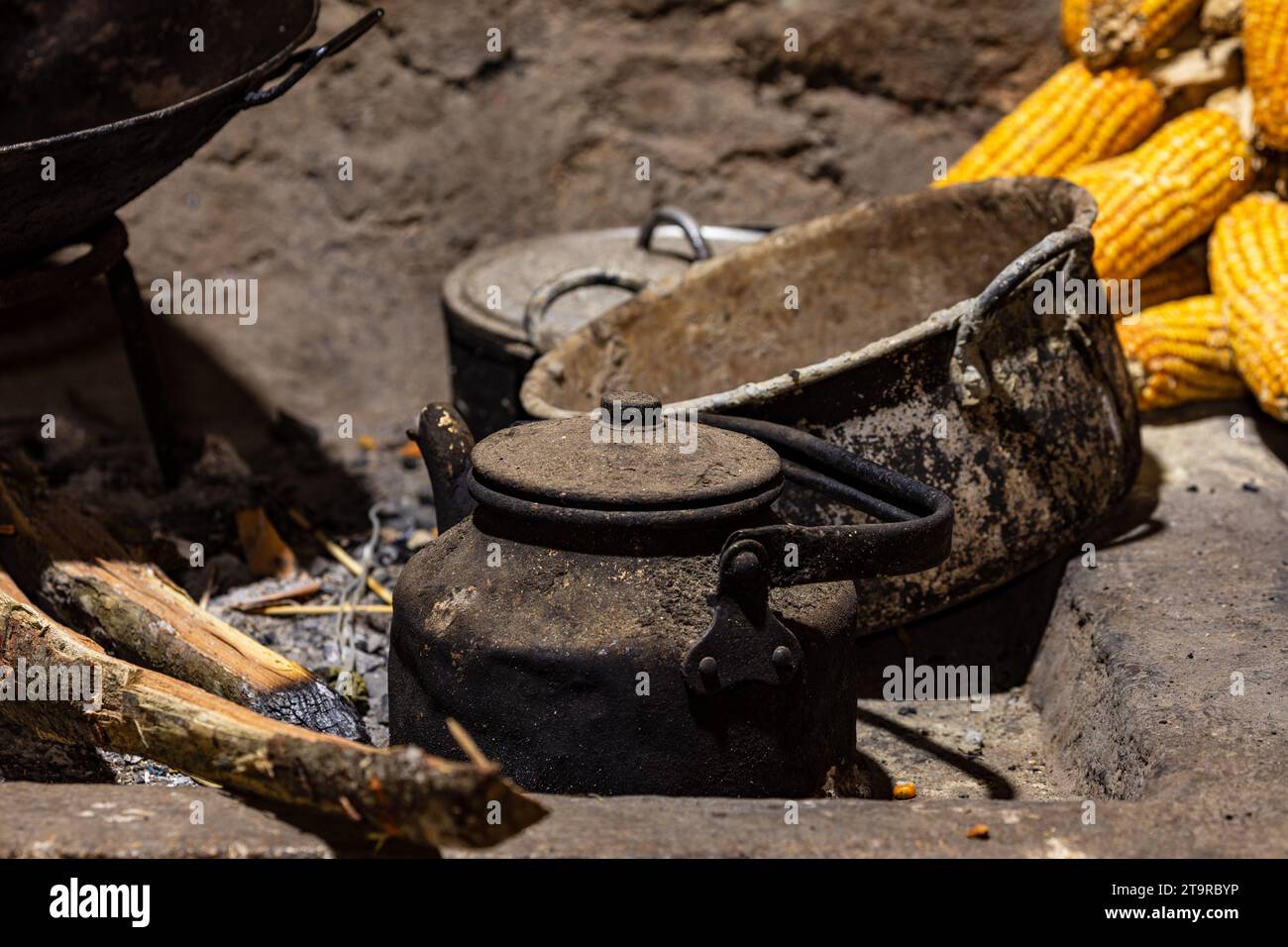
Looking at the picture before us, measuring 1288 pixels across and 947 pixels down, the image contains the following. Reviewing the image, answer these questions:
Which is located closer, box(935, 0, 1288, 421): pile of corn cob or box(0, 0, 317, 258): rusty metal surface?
box(0, 0, 317, 258): rusty metal surface

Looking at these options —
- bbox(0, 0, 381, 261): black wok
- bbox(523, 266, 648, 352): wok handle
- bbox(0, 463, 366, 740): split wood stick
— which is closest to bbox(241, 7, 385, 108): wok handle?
bbox(0, 0, 381, 261): black wok

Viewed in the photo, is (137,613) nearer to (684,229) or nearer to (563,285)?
(563,285)

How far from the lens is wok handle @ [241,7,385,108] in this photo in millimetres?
2693

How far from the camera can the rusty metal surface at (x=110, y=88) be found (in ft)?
8.18

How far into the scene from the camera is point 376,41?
4.09 meters

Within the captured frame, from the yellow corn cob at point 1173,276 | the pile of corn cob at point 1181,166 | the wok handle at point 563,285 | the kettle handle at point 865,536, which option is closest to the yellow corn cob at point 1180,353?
the pile of corn cob at point 1181,166

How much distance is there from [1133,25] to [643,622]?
2329 millimetres

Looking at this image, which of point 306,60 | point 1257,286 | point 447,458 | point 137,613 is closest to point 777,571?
point 447,458

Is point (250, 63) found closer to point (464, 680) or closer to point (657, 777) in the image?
point (464, 680)

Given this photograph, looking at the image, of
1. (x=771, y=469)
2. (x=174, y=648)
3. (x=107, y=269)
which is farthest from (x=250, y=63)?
(x=771, y=469)

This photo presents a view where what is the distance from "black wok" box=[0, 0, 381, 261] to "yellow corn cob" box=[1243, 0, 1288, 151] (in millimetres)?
1988

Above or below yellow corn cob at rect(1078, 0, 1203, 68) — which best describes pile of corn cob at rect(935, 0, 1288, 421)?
below

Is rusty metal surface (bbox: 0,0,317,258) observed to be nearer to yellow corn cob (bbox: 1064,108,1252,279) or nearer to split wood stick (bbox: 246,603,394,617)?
split wood stick (bbox: 246,603,394,617)

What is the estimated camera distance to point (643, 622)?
1.90m
